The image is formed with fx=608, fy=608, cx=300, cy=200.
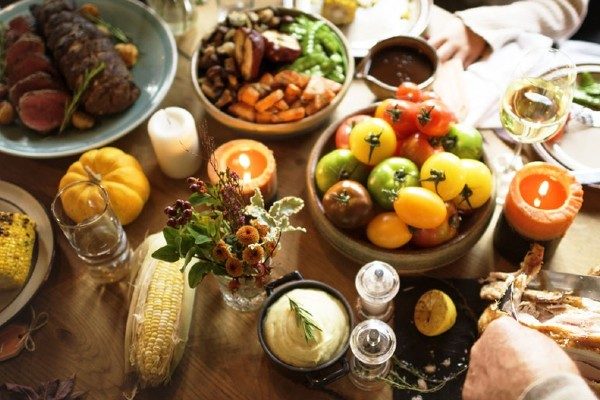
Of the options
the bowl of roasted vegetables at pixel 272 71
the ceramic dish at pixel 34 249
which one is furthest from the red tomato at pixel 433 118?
the ceramic dish at pixel 34 249

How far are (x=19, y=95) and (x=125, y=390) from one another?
0.76 m

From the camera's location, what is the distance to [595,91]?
4.65 feet

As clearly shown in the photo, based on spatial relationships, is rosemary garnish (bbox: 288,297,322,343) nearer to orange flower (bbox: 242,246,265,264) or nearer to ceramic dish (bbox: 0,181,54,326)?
orange flower (bbox: 242,246,265,264)

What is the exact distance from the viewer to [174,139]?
1.33 meters

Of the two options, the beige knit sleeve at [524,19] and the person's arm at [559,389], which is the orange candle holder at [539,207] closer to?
the person's arm at [559,389]

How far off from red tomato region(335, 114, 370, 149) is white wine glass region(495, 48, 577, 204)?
12.1 inches

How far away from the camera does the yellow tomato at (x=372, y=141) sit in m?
1.22

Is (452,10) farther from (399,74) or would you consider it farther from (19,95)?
(19,95)

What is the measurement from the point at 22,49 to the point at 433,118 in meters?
1.01

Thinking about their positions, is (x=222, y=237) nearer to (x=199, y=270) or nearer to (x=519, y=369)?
(x=199, y=270)

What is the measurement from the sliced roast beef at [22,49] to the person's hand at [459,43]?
3.26ft

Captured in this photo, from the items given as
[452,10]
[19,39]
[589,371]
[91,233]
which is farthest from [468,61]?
[19,39]

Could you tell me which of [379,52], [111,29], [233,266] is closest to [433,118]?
[379,52]

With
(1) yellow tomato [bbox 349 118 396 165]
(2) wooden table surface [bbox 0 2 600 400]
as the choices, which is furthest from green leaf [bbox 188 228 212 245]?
(1) yellow tomato [bbox 349 118 396 165]
